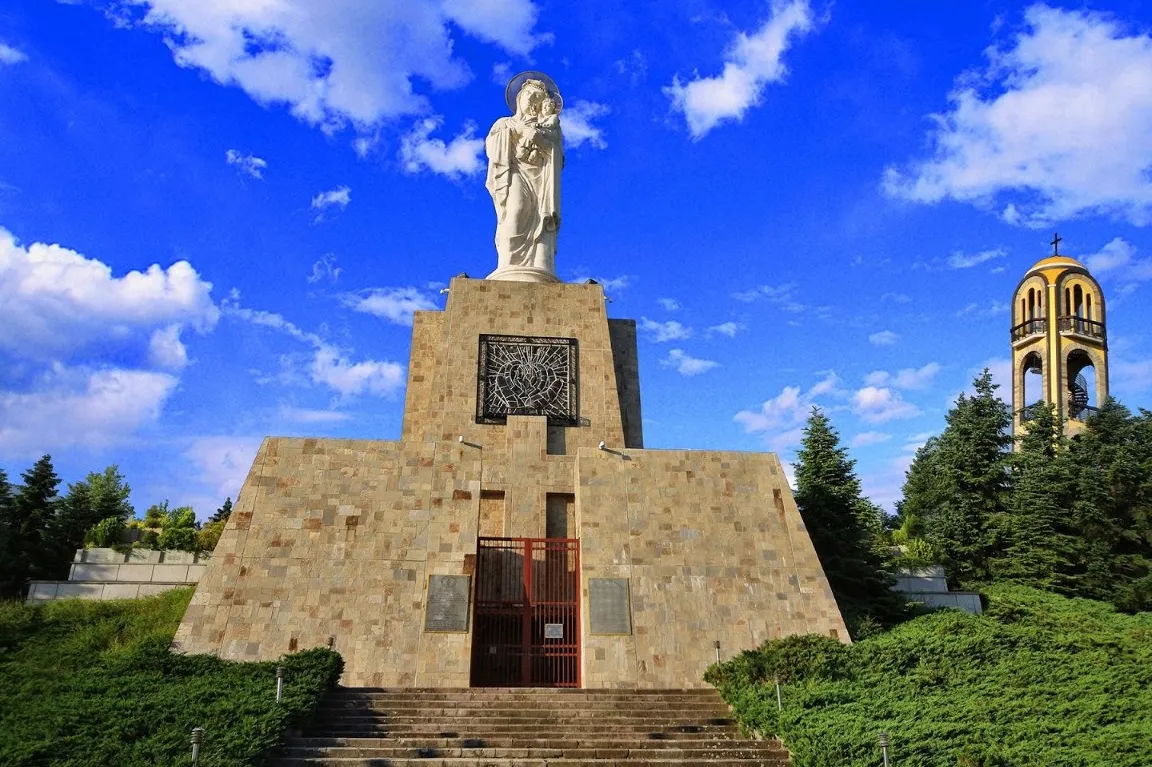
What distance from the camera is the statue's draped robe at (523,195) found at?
732 inches

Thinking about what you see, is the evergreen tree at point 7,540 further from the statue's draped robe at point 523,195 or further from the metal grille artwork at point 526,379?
the statue's draped robe at point 523,195

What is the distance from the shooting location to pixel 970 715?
10188 millimetres

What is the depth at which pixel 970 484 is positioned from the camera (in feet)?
70.1

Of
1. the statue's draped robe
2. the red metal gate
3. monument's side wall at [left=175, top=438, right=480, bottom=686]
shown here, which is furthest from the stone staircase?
the statue's draped robe

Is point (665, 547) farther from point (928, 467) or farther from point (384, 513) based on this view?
point (928, 467)

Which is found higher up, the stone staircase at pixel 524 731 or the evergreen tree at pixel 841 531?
the evergreen tree at pixel 841 531

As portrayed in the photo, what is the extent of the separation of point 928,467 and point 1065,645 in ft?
50.4

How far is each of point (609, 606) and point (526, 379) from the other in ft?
15.7

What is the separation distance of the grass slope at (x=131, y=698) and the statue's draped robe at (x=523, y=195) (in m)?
9.11

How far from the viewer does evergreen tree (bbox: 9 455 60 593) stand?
18.1 m

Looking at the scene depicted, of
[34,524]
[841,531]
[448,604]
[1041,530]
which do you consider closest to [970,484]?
[1041,530]

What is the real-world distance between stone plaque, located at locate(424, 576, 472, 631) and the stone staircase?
108cm

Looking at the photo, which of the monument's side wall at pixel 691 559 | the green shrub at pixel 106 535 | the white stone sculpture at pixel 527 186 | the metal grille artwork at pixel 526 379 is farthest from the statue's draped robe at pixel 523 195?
the green shrub at pixel 106 535

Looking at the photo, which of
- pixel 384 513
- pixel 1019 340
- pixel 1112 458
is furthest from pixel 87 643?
pixel 1019 340
